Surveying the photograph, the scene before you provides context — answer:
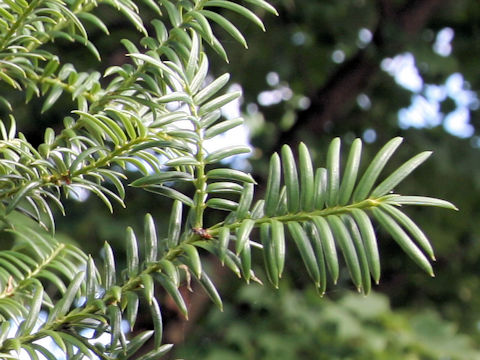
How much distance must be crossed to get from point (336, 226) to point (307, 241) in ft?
0.04

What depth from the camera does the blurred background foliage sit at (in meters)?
1.63

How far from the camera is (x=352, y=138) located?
6.67 ft

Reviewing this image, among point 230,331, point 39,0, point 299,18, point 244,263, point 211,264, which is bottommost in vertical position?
point 230,331

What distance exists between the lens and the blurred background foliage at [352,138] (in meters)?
1.63

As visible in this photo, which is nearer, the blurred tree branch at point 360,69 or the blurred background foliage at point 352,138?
the blurred background foliage at point 352,138

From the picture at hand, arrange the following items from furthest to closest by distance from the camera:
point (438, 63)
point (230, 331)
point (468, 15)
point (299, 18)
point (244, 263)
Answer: point (468, 15)
point (299, 18)
point (438, 63)
point (230, 331)
point (244, 263)

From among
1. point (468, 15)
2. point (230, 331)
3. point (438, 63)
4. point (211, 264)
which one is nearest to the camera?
point (211, 264)

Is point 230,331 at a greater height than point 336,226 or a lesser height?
lesser

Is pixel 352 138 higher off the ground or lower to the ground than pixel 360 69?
lower

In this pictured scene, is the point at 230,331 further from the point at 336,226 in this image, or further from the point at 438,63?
the point at 336,226

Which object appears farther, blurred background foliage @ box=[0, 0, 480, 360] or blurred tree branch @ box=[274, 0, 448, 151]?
blurred tree branch @ box=[274, 0, 448, 151]

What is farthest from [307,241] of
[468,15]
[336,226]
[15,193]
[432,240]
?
[468,15]

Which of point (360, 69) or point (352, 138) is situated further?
point (352, 138)

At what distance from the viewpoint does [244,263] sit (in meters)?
0.29
